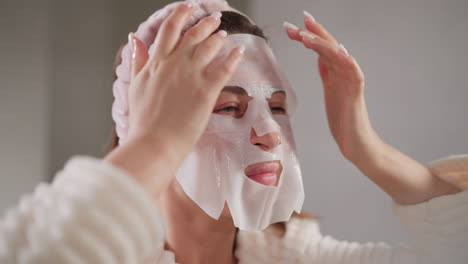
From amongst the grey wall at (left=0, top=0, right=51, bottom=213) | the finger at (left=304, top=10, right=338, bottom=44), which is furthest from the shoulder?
the grey wall at (left=0, top=0, right=51, bottom=213)

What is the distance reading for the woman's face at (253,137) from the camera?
0.84 meters

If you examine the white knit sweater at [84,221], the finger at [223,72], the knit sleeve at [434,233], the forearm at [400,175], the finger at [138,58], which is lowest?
the knit sleeve at [434,233]

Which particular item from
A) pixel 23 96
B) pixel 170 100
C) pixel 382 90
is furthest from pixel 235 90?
pixel 23 96

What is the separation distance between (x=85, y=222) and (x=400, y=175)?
634 millimetres

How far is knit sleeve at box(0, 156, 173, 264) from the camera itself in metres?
0.50

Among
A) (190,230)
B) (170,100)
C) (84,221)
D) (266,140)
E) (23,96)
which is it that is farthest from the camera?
(23,96)

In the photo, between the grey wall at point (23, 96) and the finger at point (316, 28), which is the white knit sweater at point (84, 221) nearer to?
the finger at point (316, 28)

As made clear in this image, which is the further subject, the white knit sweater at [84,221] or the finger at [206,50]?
the finger at [206,50]

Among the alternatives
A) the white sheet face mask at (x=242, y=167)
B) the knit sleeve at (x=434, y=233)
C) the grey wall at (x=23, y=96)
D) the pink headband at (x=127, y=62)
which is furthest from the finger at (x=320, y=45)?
the grey wall at (x=23, y=96)

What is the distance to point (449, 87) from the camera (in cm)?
121

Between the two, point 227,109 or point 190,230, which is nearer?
point 227,109

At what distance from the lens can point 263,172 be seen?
85 centimetres

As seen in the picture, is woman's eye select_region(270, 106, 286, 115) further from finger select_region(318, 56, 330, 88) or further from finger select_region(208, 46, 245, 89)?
finger select_region(208, 46, 245, 89)

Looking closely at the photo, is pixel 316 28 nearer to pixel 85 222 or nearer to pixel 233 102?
pixel 233 102
